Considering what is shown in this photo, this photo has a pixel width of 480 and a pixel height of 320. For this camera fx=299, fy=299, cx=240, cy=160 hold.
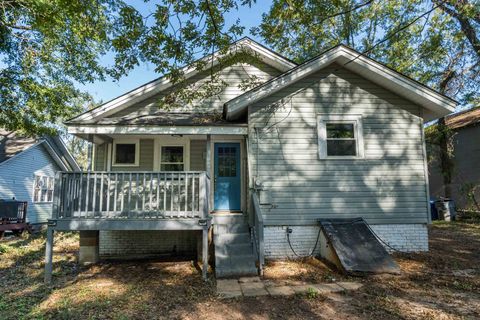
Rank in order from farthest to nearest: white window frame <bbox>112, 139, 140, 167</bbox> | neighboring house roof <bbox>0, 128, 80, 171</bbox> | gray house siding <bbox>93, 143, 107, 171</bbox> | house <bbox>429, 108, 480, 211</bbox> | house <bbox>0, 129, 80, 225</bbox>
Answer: house <bbox>429, 108, 480, 211</bbox>
neighboring house roof <bbox>0, 128, 80, 171</bbox>
house <bbox>0, 129, 80, 225</bbox>
gray house siding <bbox>93, 143, 107, 171</bbox>
white window frame <bbox>112, 139, 140, 167</bbox>

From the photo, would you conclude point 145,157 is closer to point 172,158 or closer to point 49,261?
point 172,158

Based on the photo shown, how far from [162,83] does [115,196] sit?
161 inches

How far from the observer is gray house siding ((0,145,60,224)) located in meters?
14.8

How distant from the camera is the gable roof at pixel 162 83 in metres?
8.52

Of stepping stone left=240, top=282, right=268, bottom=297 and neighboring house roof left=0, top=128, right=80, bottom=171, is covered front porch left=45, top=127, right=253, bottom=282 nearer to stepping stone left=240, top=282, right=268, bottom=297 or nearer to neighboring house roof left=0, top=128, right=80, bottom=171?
stepping stone left=240, top=282, right=268, bottom=297

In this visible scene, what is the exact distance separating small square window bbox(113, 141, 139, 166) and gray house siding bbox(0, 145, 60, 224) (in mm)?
9578

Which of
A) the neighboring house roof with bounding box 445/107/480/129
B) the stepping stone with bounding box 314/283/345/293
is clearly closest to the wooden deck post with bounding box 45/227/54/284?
the stepping stone with bounding box 314/283/345/293

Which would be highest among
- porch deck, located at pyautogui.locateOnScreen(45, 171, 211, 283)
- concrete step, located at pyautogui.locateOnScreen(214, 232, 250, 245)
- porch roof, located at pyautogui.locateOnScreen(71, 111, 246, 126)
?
porch roof, located at pyautogui.locateOnScreen(71, 111, 246, 126)

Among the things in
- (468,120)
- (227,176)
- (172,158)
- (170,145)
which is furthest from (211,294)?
(468,120)

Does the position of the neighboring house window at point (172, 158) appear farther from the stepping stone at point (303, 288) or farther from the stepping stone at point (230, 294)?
the stepping stone at point (303, 288)

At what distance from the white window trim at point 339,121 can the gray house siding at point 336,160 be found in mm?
107

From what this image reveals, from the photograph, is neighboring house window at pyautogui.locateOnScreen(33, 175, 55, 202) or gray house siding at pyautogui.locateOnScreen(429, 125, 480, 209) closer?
gray house siding at pyautogui.locateOnScreen(429, 125, 480, 209)

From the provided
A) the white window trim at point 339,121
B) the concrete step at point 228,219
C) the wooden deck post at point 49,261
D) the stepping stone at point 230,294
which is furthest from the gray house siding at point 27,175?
the white window trim at point 339,121

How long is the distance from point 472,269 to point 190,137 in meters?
7.46
